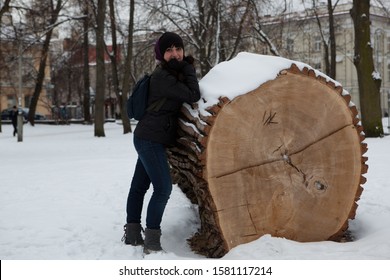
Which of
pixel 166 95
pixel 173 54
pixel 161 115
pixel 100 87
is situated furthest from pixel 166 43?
pixel 100 87

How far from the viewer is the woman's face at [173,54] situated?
4.19 metres

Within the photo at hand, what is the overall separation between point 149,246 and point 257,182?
39.6 inches

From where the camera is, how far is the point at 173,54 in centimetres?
420

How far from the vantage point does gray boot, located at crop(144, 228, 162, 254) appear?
13.8 feet

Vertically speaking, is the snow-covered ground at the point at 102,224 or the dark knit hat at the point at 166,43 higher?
the dark knit hat at the point at 166,43

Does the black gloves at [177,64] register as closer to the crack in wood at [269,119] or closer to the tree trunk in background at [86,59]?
the crack in wood at [269,119]

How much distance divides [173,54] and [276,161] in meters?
1.22

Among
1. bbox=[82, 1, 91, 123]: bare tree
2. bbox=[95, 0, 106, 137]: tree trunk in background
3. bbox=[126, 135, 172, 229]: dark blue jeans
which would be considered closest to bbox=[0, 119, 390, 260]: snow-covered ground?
bbox=[126, 135, 172, 229]: dark blue jeans

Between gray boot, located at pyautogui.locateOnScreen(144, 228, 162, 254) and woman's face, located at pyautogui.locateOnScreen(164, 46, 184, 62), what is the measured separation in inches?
53.9

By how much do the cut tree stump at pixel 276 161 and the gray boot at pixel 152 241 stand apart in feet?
1.53

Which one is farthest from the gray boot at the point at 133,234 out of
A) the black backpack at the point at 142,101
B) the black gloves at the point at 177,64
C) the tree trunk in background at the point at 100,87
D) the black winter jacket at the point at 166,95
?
the tree trunk in background at the point at 100,87

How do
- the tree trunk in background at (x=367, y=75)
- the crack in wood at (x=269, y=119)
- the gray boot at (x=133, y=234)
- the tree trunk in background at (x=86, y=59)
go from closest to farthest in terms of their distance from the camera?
1. the crack in wood at (x=269, y=119)
2. the gray boot at (x=133, y=234)
3. the tree trunk in background at (x=367, y=75)
4. the tree trunk in background at (x=86, y=59)

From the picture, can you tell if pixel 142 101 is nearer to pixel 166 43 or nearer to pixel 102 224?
pixel 166 43
